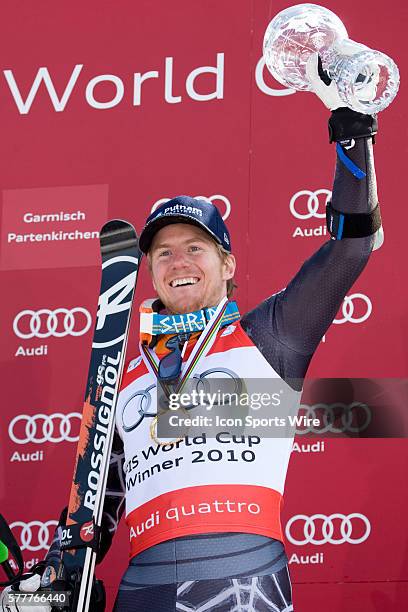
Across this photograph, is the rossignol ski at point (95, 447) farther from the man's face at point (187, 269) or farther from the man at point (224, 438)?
the man's face at point (187, 269)

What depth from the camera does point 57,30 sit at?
4.26 metres

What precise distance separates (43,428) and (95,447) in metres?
1.14

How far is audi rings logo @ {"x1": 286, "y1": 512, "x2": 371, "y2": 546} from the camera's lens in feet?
11.4

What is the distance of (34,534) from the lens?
3758 millimetres

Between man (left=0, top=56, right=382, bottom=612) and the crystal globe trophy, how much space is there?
4 centimetres

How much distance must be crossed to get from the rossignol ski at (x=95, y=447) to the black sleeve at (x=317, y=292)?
0.43 m

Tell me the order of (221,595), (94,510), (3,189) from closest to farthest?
(221,595) < (94,510) < (3,189)

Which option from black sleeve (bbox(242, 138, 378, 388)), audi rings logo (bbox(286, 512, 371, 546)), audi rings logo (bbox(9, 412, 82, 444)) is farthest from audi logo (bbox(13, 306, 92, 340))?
black sleeve (bbox(242, 138, 378, 388))

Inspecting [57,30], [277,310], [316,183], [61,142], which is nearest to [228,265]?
[277,310]

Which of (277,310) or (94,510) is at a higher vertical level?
(277,310)

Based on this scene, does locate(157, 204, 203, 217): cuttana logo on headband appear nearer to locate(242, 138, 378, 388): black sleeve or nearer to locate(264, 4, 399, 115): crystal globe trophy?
locate(242, 138, 378, 388): black sleeve

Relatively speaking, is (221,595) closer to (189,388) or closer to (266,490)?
(266,490)

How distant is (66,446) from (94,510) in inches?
44.7

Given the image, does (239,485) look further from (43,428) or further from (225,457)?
(43,428)
